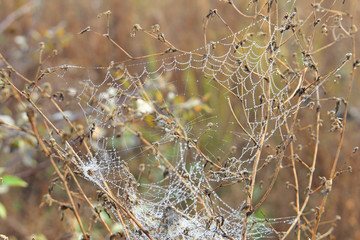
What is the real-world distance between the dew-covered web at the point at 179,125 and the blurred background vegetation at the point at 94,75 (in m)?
0.24

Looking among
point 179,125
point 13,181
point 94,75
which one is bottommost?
point 13,181

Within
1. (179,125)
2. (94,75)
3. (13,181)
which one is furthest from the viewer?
(94,75)

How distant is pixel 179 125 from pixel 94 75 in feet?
9.97

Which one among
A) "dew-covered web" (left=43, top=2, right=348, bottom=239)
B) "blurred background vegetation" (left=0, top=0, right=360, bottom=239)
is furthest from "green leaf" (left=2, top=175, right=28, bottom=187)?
"dew-covered web" (left=43, top=2, right=348, bottom=239)

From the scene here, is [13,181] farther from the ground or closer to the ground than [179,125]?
closer to the ground

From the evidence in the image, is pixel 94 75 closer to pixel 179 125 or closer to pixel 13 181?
pixel 13 181

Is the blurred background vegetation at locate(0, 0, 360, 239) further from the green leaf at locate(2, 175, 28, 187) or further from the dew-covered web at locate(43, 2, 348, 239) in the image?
the dew-covered web at locate(43, 2, 348, 239)

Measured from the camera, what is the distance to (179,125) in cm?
160

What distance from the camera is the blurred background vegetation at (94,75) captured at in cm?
301

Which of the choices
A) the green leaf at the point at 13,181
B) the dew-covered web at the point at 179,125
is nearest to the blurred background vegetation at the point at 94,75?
the green leaf at the point at 13,181

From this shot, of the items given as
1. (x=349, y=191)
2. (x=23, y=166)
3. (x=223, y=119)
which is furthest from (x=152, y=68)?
(x=349, y=191)

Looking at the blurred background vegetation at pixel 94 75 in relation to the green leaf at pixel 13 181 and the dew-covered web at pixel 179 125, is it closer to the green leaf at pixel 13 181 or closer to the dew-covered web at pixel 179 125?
the green leaf at pixel 13 181

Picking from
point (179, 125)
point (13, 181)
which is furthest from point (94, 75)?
point (179, 125)

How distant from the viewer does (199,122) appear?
125 inches
